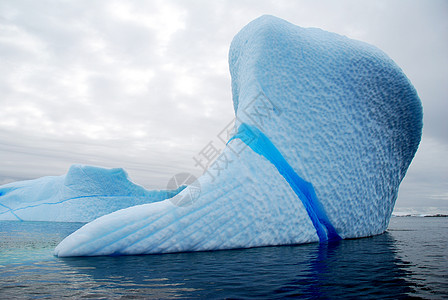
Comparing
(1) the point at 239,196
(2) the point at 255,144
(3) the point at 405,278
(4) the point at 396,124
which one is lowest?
(3) the point at 405,278

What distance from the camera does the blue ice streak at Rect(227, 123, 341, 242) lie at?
635 centimetres

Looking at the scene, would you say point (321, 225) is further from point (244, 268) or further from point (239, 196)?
point (244, 268)

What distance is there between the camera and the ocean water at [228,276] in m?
2.65

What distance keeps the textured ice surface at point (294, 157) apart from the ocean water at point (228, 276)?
49 centimetres

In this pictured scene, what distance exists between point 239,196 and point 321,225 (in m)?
2.17

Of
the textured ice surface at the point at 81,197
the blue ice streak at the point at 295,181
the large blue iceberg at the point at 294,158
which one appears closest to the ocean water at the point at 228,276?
the large blue iceberg at the point at 294,158

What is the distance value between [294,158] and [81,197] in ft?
49.4

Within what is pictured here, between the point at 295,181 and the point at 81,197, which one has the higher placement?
the point at 295,181

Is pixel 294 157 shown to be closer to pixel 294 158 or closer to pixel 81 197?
pixel 294 158

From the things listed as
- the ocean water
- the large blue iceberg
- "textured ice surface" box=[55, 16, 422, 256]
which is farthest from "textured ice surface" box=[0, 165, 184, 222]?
the ocean water

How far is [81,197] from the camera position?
1777 centimetres

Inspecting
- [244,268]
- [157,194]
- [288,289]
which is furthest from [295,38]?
[157,194]

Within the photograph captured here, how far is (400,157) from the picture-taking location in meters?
8.73

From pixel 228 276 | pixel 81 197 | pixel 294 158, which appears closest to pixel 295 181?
pixel 294 158
